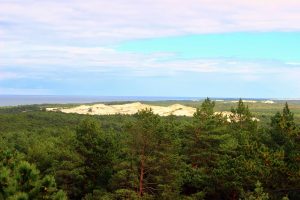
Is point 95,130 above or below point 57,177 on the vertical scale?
above

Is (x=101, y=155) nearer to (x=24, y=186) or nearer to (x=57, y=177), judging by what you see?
(x=57, y=177)

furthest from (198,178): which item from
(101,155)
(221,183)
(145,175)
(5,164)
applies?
(5,164)

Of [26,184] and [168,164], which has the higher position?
[26,184]

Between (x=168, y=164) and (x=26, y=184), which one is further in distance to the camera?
(x=168, y=164)

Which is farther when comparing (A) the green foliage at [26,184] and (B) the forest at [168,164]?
(B) the forest at [168,164]

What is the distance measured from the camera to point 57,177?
34.8 meters

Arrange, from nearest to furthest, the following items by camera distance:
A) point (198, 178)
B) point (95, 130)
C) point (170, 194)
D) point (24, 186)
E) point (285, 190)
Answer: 1. point (24, 186)
2. point (170, 194)
3. point (285, 190)
4. point (198, 178)
5. point (95, 130)

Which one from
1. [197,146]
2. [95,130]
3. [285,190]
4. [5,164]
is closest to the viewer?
[5,164]

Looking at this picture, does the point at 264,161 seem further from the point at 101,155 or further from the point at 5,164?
the point at 5,164

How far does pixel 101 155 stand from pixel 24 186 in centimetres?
1539

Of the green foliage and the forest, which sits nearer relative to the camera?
the green foliage

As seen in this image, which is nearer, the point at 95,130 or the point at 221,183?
the point at 221,183

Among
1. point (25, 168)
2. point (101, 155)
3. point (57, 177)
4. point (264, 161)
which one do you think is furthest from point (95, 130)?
point (25, 168)

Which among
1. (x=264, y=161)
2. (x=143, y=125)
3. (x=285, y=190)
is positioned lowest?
(x=285, y=190)
